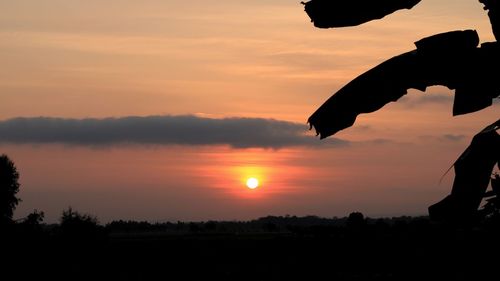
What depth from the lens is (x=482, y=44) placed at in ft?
27.0

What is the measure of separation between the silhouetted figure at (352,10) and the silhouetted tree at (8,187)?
68.3m

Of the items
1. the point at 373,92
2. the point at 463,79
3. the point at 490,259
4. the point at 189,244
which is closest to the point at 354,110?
the point at 373,92

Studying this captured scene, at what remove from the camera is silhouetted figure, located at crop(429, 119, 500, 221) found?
26.1 ft

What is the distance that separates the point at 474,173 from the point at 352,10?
1792 mm

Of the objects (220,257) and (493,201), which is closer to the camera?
(493,201)

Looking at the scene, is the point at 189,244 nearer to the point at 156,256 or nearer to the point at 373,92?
the point at 156,256

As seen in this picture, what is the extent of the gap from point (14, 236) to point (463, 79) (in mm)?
52739

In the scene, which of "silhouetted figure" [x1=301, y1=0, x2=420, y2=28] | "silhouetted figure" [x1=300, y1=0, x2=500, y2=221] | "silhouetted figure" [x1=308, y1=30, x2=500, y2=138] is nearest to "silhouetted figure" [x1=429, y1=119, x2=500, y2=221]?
"silhouetted figure" [x1=300, y1=0, x2=500, y2=221]

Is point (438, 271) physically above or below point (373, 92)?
below

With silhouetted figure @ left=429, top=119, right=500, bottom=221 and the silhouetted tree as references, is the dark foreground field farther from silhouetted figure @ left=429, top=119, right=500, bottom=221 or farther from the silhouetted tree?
silhouetted figure @ left=429, top=119, right=500, bottom=221

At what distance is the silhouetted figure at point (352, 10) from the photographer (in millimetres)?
8148

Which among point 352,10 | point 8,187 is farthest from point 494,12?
point 8,187

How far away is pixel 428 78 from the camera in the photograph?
8.47 metres

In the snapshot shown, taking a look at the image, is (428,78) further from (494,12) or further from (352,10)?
(352,10)
